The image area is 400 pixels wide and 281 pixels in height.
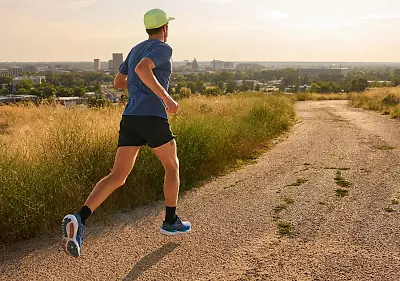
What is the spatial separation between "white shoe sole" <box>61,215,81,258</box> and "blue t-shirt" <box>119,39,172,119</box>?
939 millimetres

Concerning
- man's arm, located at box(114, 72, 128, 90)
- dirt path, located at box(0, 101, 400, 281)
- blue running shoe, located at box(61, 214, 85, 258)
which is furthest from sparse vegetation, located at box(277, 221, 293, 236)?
man's arm, located at box(114, 72, 128, 90)

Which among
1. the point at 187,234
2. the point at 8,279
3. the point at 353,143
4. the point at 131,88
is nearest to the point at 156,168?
the point at 187,234

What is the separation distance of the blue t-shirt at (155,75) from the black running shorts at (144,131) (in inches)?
1.7

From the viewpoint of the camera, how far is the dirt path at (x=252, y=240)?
10.8 feet

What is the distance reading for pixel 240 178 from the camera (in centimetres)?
634

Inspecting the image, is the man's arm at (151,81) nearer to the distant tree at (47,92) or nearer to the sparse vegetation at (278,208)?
the sparse vegetation at (278,208)

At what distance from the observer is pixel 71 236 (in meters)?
3.36

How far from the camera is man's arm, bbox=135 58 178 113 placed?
11.2 feet

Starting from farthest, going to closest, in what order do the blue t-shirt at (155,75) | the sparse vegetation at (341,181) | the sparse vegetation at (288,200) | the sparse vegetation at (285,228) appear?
the sparse vegetation at (341,181) < the sparse vegetation at (288,200) < the sparse vegetation at (285,228) < the blue t-shirt at (155,75)

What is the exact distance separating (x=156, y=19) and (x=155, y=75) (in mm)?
448

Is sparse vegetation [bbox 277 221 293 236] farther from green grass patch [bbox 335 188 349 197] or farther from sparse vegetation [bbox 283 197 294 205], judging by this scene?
green grass patch [bbox 335 188 349 197]

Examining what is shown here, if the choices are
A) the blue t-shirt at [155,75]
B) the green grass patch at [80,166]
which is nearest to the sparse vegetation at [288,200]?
the green grass patch at [80,166]

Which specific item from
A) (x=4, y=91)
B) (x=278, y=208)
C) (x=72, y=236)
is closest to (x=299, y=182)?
(x=278, y=208)

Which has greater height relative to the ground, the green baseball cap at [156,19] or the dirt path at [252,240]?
the green baseball cap at [156,19]
